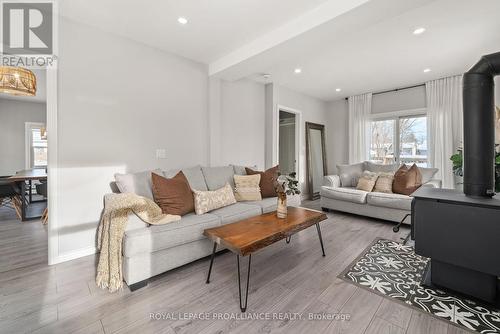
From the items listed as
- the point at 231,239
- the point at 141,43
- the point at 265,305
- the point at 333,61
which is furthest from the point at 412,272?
the point at 141,43

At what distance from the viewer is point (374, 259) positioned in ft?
7.88

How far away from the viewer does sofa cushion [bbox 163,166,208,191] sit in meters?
2.91

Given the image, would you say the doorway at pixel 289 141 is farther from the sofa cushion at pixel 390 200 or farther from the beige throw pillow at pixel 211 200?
the beige throw pillow at pixel 211 200

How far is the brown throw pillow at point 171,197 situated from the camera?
2354mm

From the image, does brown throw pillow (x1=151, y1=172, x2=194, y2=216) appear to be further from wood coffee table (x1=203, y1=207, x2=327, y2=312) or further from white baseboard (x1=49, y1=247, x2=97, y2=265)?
white baseboard (x1=49, y1=247, x2=97, y2=265)

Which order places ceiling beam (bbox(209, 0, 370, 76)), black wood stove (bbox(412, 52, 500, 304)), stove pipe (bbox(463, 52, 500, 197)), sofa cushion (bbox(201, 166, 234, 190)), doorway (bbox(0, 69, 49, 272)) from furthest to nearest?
1. sofa cushion (bbox(201, 166, 234, 190))
2. doorway (bbox(0, 69, 49, 272))
3. ceiling beam (bbox(209, 0, 370, 76))
4. stove pipe (bbox(463, 52, 500, 197))
5. black wood stove (bbox(412, 52, 500, 304))

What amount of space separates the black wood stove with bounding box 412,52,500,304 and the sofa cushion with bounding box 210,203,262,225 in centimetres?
164

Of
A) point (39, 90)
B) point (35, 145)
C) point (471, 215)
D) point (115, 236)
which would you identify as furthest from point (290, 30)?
point (35, 145)

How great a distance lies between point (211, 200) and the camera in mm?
2646

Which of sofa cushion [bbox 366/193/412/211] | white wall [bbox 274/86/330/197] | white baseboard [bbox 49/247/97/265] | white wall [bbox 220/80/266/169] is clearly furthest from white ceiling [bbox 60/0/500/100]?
white baseboard [bbox 49/247/97/265]

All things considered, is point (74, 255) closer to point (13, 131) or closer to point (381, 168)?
point (381, 168)

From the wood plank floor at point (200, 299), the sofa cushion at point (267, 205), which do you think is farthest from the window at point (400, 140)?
the sofa cushion at point (267, 205)

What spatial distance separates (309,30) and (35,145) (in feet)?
24.8

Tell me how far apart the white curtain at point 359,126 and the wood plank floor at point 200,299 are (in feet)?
11.6
